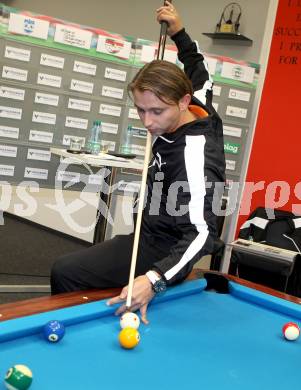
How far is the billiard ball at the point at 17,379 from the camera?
952 millimetres

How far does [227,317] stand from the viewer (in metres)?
1.62

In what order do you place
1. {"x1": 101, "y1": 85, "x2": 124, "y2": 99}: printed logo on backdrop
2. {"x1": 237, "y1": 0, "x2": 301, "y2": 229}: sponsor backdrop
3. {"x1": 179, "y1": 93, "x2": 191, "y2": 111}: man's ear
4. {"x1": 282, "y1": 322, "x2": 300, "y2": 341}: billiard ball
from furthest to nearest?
{"x1": 237, "y1": 0, "x2": 301, "y2": 229}: sponsor backdrop → {"x1": 101, "y1": 85, "x2": 124, "y2": 99}: printed logo on backdrop → {"x1": 179, "y1": 93, "x2": 191, "y2": 111}: man's ear → {"x1": 282, "y1": 322, "x2": 300, "y2": 341}: billiard ball

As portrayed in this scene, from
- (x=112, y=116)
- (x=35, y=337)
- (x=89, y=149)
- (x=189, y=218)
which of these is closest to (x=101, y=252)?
(x=189, y=218)

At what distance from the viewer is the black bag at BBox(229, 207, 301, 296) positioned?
333 cm

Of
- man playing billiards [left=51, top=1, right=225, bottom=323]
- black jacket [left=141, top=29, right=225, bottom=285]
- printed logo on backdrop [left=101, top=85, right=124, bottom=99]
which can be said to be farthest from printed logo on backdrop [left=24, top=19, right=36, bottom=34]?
black jacket [left=141, top=29, right=225, bottom=285]

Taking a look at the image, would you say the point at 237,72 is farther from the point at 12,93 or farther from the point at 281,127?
the point at 12,93

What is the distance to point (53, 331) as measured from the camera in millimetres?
1220

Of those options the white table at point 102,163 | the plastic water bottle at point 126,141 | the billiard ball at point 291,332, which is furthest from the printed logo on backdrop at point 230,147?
the billiard ball at point 291,332

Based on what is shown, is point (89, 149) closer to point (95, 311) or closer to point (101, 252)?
point (101, 252)

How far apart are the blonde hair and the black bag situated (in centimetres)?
187

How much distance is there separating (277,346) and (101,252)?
2.95ft

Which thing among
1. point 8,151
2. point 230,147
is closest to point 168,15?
point 8,151

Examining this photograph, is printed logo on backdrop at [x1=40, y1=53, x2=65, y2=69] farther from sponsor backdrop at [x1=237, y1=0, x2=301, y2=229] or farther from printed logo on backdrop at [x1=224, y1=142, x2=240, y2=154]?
sponsor backdrop at [x1=237, y1=0, x2=301, y2=229]

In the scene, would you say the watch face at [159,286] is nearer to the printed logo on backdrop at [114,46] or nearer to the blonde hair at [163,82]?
the blonde hair at [163,82]
